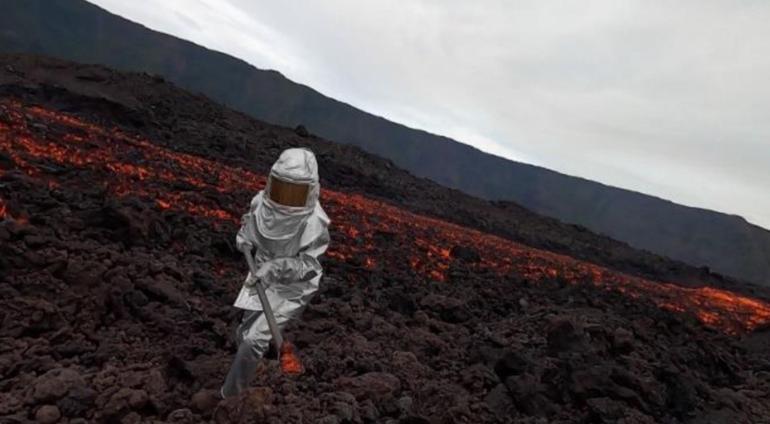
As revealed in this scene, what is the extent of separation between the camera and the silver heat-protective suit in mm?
3824

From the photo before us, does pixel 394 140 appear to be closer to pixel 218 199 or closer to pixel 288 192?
pixel 218 199

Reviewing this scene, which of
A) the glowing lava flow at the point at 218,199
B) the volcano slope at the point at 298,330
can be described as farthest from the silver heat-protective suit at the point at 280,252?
the glowing lava flow at the point at 218,199

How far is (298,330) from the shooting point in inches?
237

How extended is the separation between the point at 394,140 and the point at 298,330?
56.8m

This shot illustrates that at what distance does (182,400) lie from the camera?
4.00 meters

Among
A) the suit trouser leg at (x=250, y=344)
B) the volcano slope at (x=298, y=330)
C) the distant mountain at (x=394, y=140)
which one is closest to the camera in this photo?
the suit trouser leg at (x=250, y=344)

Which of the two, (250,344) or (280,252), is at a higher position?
(280,252)

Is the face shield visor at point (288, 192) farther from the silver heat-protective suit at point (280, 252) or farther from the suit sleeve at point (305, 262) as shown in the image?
the suit sleeve at point (305, 262)

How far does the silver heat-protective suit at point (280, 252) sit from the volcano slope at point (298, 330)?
0.29m

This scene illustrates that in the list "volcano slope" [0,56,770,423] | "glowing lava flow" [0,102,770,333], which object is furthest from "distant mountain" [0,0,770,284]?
"volcano slope" [0,56,770,423]

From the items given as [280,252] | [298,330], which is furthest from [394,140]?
[280,252]

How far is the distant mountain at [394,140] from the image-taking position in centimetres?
5100

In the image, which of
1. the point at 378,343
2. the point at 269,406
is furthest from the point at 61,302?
the point at 378,343

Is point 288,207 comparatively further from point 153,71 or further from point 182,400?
point 153,71
